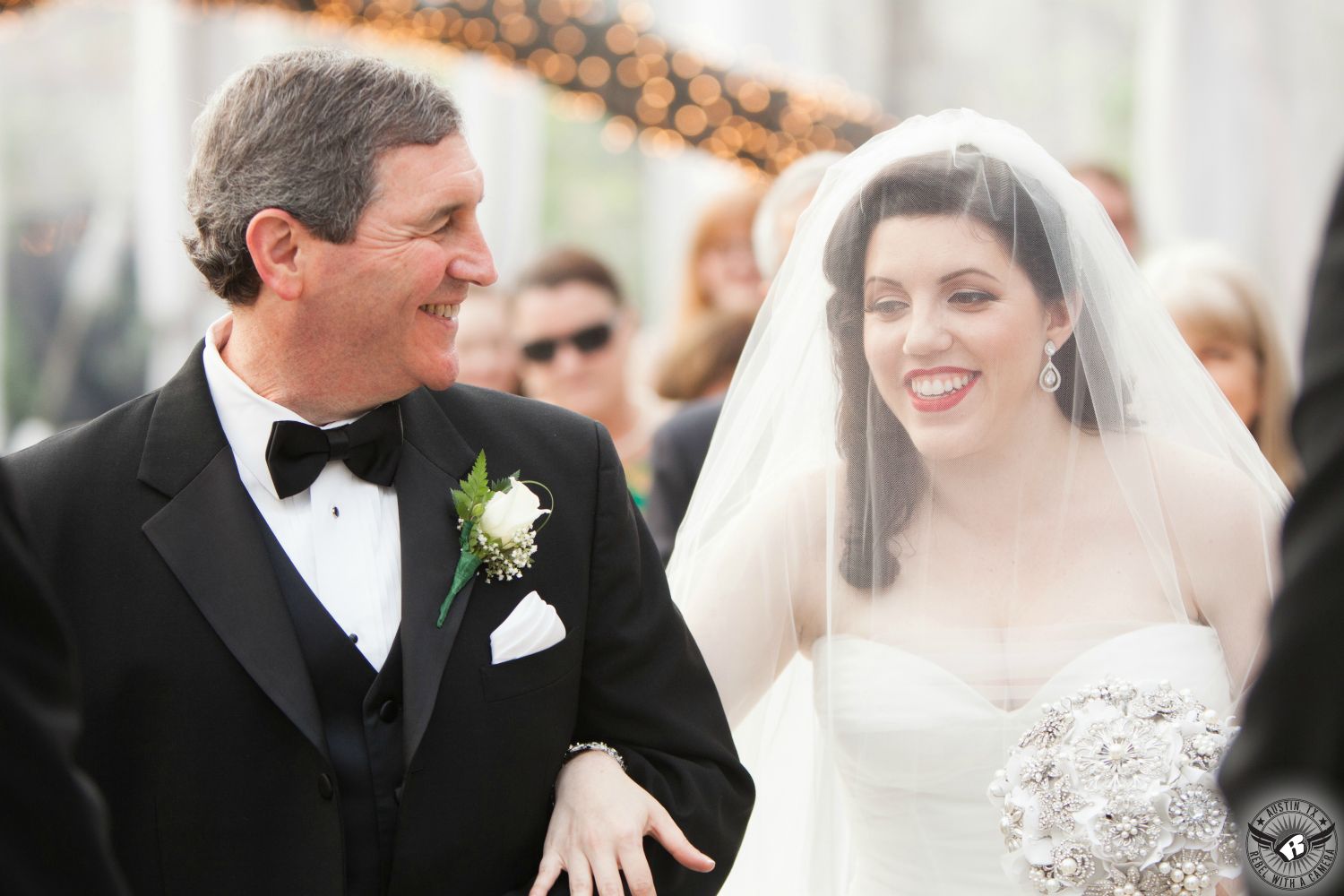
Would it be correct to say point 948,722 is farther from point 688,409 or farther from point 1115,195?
point 1115,195

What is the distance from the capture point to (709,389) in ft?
16.8

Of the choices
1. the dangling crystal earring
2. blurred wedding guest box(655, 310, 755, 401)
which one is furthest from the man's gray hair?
blurred wedding guest box(655, 310, 755, 401)

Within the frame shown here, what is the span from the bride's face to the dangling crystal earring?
0.01 meters

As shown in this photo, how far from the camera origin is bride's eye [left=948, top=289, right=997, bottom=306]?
297 centimetres

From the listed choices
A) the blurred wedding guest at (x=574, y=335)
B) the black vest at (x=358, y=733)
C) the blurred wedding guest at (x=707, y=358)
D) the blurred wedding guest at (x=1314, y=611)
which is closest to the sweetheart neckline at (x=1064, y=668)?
the black vest at (x=358, y=733)

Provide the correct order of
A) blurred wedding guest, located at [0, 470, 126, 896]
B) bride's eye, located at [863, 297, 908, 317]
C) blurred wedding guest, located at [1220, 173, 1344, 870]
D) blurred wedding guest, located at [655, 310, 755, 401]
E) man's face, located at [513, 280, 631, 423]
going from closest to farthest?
blurred wedding guest, located at [1220, 173, 1344, 870], blurred wedding guest, located at [0, 470, 126, 896], bride's eye, located at [863, 297, 908, 317], blurred wedding guest, located at [655, 310, 755, 401], man's face, located at [513, 280, 631, 423]

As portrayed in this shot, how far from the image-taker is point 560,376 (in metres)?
5.29

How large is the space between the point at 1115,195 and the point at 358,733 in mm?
4225

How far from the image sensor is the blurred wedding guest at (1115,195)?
5.63 meters

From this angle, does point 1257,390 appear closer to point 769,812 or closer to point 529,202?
point 769,812

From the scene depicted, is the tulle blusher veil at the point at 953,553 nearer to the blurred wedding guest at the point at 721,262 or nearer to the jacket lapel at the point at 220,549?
the jacket lapel at the point at 220,549

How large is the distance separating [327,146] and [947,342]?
125cm

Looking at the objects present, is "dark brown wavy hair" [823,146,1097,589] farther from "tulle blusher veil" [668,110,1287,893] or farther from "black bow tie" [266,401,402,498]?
"black bow tie" [266,401,402,498]

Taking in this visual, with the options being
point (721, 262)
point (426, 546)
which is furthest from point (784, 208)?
point (426, 546)
